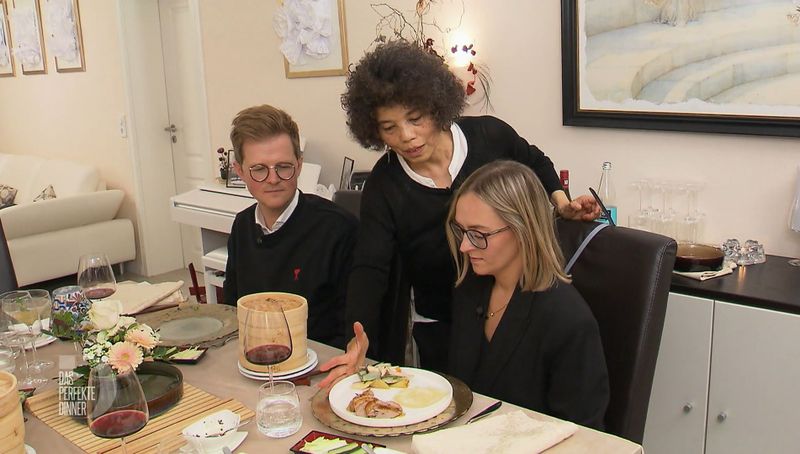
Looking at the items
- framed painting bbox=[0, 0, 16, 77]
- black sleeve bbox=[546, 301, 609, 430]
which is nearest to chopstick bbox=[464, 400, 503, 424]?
black sleeve bbox=[546, 301, 609, 430]

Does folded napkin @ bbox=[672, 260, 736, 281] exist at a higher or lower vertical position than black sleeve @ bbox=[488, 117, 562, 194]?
lower

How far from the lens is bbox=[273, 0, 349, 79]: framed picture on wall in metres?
3.78

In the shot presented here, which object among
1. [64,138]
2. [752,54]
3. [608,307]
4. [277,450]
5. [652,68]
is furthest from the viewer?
[64,138]

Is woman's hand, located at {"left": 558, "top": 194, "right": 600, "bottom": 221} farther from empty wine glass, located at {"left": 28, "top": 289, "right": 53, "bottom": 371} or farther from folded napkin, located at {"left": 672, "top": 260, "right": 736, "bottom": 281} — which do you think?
empty wine glass, located at {"left": 28, "top": 289, "right": 53, "bottom": 371}

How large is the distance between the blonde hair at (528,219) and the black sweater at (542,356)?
0.03 m

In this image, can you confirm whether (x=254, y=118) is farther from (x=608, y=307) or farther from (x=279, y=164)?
(x=608, y=307)

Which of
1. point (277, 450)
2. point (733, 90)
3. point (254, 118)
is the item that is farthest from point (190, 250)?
point (277, 450)

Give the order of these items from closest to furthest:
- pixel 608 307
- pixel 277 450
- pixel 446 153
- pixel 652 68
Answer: pixel 277 450, pixel 608 307, pixel 446 153, pixel 652 68

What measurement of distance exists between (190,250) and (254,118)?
4029 mm

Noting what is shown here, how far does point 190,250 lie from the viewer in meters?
5.85

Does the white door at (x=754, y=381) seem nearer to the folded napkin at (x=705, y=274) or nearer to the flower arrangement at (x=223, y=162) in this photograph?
the folded napkin at (x=705, y=274)

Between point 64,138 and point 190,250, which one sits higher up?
point 64,138

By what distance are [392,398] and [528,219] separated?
486 mm

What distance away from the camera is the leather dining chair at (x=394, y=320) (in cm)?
202
